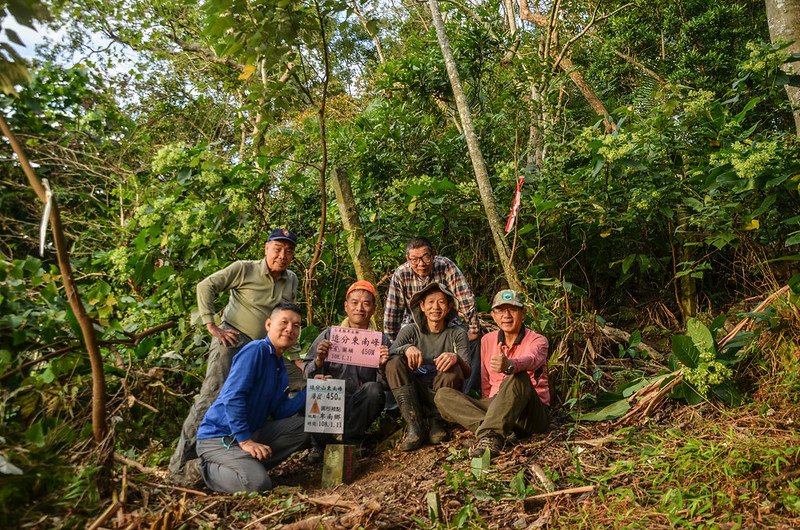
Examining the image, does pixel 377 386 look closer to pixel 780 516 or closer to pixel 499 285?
pixel 499 285

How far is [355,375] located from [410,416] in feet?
1.86

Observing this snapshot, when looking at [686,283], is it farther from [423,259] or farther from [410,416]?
[410,416]

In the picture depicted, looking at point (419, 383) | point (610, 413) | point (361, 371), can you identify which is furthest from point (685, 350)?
point (361, 371)

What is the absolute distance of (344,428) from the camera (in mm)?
4262

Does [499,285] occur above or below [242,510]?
above

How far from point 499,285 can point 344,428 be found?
2.36 metres

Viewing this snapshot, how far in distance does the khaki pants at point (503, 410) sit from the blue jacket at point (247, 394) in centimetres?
112

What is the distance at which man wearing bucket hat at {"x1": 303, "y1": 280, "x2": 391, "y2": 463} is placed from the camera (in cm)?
430

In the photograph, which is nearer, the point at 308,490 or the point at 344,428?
the point at 308,490

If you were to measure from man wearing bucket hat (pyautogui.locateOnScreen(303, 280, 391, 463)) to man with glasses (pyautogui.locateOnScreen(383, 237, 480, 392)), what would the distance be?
35 centimetres

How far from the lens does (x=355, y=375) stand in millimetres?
4555

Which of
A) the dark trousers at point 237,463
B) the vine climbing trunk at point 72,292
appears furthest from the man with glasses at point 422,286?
the vine climbing trunk at point 72,292

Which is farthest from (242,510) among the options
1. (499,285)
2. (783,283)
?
(783,283)

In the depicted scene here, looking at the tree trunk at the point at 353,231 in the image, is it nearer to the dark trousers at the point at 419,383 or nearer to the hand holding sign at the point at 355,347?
the hand holding sign at the point at 355,347
